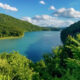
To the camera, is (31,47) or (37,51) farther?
(31,47)

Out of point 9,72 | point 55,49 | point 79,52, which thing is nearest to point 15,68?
point 9,72

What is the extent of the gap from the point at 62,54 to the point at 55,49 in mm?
1370

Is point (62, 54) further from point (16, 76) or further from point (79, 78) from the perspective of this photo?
point (79, 78)

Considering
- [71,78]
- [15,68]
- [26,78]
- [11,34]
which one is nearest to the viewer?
[71,78]

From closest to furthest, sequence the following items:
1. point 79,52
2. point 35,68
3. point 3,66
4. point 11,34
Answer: point 79,52, point 3,66, point 35,68, point 11,34

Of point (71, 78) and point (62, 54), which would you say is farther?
point (62, 54)

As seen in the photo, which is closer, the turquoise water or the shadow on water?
the shadow on water

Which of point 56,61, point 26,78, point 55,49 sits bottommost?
point 26,78

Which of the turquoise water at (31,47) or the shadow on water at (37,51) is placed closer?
the shadow on water at (37,51)

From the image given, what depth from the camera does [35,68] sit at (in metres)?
20.1

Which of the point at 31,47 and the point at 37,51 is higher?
the point at 31,47

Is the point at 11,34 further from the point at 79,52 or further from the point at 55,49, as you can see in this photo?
the point at 79,52

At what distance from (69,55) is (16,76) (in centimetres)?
878

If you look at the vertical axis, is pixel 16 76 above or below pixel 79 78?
below
